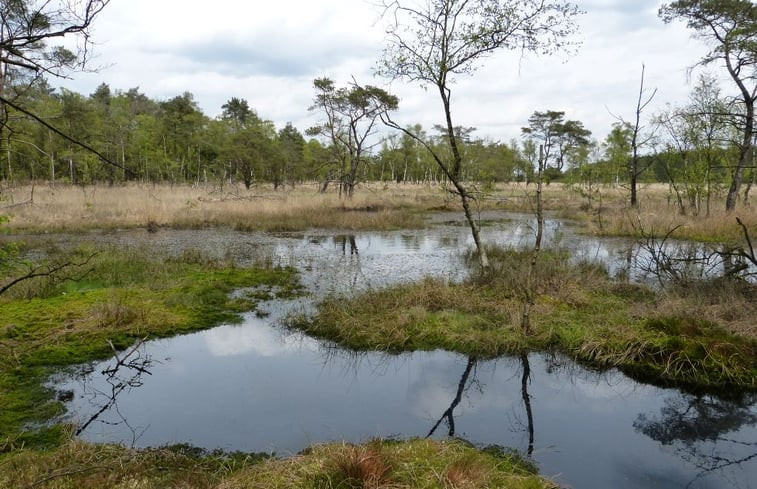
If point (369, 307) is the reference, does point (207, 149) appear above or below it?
above

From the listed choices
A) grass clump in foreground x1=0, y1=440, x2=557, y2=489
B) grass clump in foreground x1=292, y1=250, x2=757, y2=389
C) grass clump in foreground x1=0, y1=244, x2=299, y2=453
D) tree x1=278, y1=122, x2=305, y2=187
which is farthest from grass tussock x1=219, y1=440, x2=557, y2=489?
tree x1=278, y1=122, x2=305, y2=187

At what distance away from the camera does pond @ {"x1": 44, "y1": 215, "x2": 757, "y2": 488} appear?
495 cm

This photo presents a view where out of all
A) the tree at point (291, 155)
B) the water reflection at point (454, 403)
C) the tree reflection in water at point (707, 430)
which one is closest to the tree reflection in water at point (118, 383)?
the water reflection at point (454, 403)

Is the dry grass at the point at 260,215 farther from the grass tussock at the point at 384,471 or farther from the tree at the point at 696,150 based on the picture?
the grass tussock at the point at 384,471

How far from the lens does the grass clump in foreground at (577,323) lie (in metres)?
6.71

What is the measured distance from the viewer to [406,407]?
5.99m

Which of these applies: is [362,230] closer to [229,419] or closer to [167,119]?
[229,419]

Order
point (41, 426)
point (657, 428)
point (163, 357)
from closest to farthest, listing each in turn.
A: point (41, 426)
point (657, 428)
point (163, 357)

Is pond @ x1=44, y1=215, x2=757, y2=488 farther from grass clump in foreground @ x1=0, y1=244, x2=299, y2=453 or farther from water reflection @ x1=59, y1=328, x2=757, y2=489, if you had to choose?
grass clump in foreground @ x1=0, y1=244, x2=299, y2=453

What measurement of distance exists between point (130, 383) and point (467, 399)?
464cm

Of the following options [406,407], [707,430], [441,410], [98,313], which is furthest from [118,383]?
[707,430]

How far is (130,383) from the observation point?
21.1ft

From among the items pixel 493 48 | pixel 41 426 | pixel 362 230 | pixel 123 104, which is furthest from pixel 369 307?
pixel 123 104

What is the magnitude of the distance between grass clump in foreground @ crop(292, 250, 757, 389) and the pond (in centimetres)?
34
